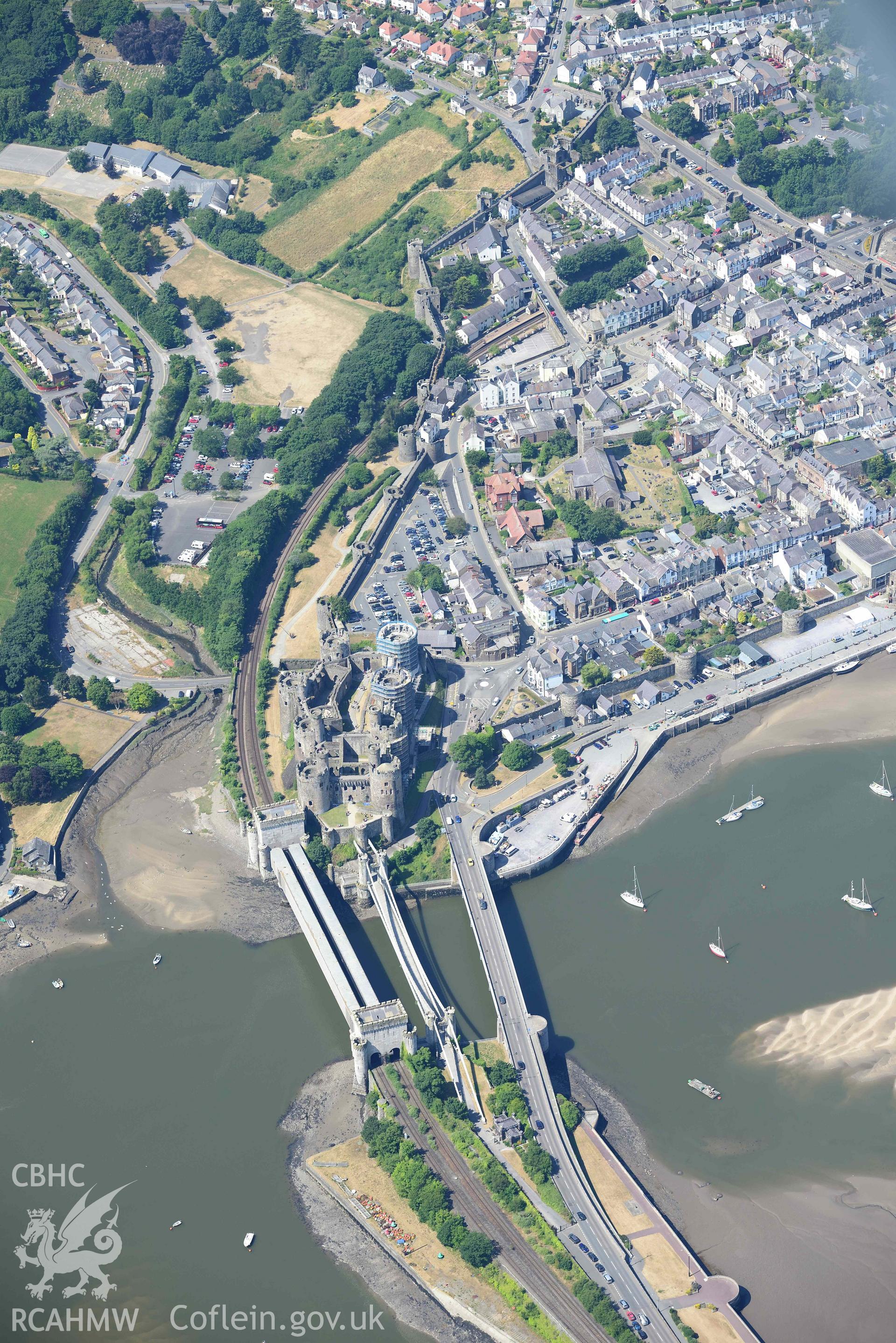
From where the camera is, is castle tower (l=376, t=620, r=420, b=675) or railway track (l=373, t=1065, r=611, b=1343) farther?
castle tower (l=376, t=620, r=420, b=675)

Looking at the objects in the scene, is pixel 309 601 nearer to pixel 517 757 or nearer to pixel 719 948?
pixel 517 757

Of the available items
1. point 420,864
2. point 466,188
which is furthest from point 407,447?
point 420,864

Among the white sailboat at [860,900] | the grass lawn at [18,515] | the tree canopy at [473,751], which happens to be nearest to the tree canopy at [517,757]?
the tree canopy at [473,751]

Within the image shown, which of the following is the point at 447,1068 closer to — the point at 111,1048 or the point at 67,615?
the point at 111,1048

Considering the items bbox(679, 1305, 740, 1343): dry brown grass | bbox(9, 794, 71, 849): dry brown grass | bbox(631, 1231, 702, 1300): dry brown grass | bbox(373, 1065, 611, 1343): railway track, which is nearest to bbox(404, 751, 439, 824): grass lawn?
bbox(373, 1065, 611, 1343): railway track

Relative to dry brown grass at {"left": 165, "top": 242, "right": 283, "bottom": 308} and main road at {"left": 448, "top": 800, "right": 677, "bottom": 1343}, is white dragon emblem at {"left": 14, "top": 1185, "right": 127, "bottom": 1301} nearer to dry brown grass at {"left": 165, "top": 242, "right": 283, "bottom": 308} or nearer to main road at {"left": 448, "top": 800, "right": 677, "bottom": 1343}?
main road at {"left": 448, "top": 800, "right": 677, "bottom": 1343}

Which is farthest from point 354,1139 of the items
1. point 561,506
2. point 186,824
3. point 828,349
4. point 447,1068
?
point 828,349

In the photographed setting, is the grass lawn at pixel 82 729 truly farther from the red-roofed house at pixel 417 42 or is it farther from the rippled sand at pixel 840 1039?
the red-roofed house at pixel 417 42

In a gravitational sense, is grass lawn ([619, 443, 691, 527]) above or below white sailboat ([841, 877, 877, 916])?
above
